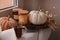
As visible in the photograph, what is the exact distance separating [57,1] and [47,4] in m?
0.13

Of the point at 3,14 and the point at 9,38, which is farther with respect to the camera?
the point at 3,14

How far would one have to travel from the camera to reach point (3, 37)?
1.11 meters

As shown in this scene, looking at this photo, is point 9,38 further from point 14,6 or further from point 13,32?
point 14,6

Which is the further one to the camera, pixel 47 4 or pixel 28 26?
pixel 47 4

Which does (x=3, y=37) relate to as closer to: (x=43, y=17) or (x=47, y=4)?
(x=43, y=17)

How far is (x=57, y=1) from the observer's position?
5.27ft

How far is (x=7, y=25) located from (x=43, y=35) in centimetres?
37

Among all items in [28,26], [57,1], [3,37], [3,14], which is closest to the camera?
[3,37]

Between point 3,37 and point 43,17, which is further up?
point 43,17

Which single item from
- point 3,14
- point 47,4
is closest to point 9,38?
point 3,14

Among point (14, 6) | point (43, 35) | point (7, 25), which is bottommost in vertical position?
point (43, 35)

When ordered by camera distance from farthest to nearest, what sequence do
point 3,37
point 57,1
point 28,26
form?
1. point 57,1
2. point 28,26
3. point 3,37

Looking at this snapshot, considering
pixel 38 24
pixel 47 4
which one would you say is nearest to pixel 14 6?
pixel 47 4

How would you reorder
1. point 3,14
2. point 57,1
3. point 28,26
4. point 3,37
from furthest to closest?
1. point 57,1
2. point 3,14
3. point 28,26
4. point 3,37
